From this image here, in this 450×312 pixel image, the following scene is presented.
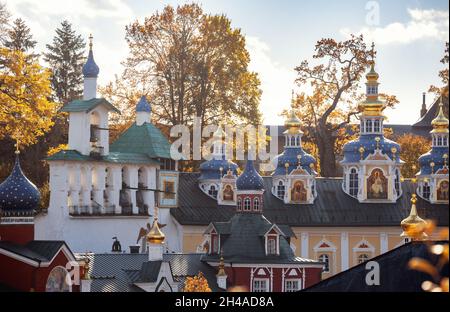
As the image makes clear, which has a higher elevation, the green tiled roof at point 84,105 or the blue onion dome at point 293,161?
the green tiled roof at point 84,105

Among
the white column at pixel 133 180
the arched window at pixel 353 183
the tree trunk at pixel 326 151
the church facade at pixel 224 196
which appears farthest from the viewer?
the tree trunk at pixel 326 151

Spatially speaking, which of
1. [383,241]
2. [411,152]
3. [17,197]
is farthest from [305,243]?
[17,197]

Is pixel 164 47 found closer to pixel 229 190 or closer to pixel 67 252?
pixel 229 190

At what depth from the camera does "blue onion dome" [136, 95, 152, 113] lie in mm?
57691

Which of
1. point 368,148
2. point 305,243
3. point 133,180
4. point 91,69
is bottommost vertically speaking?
point 305,243

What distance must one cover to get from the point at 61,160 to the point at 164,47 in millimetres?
12549

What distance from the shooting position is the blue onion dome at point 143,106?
57.7 metres

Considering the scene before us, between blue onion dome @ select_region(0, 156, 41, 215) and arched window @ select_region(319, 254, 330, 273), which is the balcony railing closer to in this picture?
arched window @ select_region(319, 254, 330, 273)

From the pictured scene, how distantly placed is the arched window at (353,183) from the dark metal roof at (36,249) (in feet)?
81.1

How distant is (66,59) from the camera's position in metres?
71.2

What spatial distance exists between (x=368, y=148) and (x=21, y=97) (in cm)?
2122

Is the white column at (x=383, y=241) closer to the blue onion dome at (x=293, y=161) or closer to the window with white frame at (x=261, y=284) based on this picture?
the blue onion dome at (x=293, y=161)

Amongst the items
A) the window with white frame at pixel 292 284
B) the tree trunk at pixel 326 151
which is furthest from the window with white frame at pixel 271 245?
the tree trunk at pixel 326 151

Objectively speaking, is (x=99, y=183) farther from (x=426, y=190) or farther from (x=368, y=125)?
(x=426, y=190)
